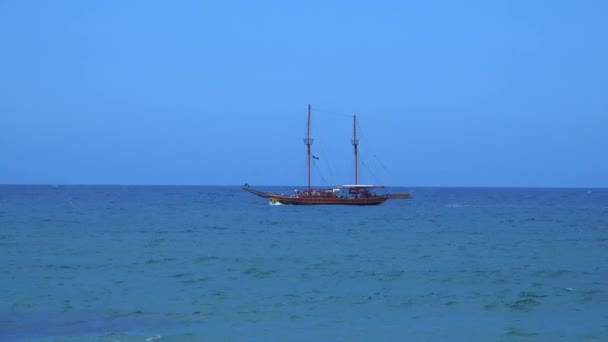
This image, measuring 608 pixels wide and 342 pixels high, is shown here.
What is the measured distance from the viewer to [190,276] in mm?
24984

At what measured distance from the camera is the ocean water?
56.1ft

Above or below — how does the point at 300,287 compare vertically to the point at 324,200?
below

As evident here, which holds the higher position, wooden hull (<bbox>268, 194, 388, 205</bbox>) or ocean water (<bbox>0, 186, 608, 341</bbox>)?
wooden hull (<bbox>268, 194, 388, 205</bbox>)

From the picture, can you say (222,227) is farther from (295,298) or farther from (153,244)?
(295,298)

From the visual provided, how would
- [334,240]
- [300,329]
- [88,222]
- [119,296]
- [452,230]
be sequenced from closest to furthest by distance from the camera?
[300,329], [119,296], [334,240], [452,230], [88,222]

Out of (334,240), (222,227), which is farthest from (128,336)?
(222,227)

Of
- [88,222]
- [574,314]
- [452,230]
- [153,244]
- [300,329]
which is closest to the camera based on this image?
[300,329]

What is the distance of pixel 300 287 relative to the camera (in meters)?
22.7

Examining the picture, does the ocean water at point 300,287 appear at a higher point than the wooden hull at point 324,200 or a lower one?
lower

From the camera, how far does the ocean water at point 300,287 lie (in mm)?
17109

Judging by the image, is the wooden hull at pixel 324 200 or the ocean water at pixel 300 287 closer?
the ocean water at pixel 300 287

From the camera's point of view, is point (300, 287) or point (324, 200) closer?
point (300, 287)

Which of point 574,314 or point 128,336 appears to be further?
point 574,314

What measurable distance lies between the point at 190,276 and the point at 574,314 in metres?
11.4
